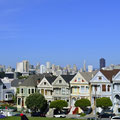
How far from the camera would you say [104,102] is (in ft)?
207

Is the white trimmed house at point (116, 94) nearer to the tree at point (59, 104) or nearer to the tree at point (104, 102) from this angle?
the tree at point (104, 102)

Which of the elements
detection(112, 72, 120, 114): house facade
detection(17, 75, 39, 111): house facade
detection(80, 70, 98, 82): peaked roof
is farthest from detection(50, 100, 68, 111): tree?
detection(112, 72, 120, 114): house facade

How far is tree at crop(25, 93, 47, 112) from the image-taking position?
68.8 m

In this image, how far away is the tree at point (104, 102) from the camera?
207 feet

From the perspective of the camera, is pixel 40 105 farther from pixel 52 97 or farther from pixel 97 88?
pixel 97 88

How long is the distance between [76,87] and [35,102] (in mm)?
8893

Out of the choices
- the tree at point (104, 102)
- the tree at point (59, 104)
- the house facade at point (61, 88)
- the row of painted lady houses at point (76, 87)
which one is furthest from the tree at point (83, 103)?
the house facade at point (61, 88)

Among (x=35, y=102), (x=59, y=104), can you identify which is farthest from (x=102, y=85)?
(x=35, y=102)

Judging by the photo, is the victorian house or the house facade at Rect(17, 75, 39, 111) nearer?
the victorian house

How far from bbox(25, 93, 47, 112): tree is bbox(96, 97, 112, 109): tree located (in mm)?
12138

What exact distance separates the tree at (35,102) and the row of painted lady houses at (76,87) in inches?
152

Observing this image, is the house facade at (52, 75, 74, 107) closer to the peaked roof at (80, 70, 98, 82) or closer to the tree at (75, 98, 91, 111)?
the peaked roof at (80, 70, 98, 82)

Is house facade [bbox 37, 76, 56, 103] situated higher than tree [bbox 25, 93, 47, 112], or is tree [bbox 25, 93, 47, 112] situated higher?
house facade [bbox 37, 76, 56, 103]

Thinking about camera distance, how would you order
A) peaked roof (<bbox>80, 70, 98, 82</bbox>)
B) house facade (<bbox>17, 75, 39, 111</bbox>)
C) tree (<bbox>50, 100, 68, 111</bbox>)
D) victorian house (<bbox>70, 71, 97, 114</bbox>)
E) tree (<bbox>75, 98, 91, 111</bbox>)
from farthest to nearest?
house facade (<bbox>17, 75, 39, 111</bbox>)
peaked roof (<bbox>80, 70, 98, 82</bbox>)
victorian house (<bbox>70, 71, 97, 114</bbox>)
tree (<bbox>50, 100, 68, 111</bbox>)
tree (<bbox>75, 98, 91, 111</bbox>)
